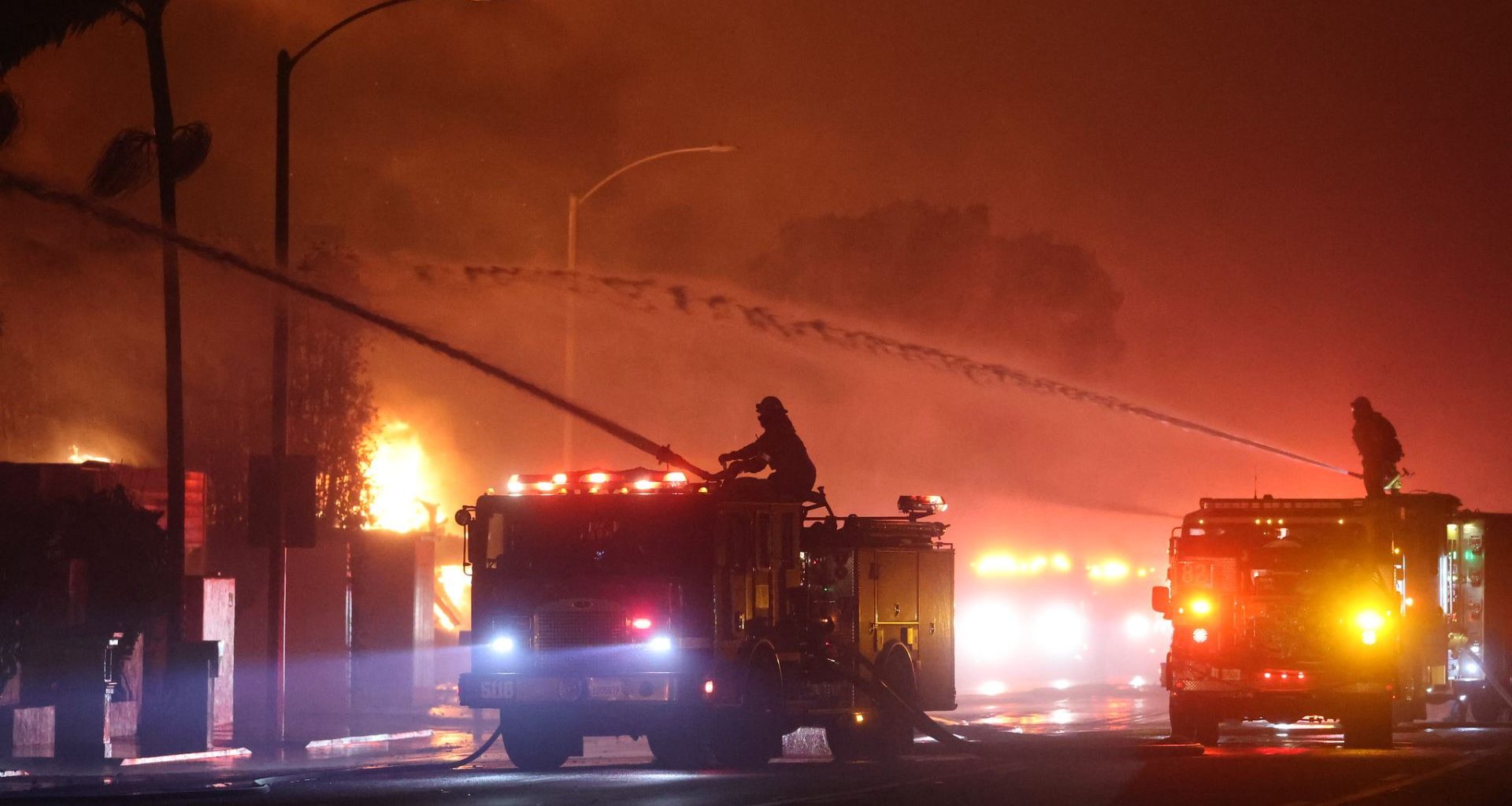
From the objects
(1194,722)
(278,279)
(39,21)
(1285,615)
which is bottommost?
(1194,722)

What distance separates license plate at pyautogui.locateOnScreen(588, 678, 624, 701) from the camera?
18719 millimetres

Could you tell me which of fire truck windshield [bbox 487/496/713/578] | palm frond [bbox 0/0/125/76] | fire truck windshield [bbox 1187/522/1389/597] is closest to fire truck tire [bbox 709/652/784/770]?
fire truck windshield [bbox 487/496/713/578]

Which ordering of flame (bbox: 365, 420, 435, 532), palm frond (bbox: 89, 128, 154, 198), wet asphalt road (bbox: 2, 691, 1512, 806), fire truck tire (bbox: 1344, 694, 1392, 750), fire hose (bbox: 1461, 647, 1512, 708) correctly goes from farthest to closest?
flame (bbox: 365, 420, 435, 532)
fire hose (bbox: 1461, 647, 1512, 708)
palm frond (bbox: 89, 128, 154, 198)
fire truck tire (bbox: 1344, 694, 1392, 750)
wet asphalt road (bbox: 2, 691, 1512, 806)

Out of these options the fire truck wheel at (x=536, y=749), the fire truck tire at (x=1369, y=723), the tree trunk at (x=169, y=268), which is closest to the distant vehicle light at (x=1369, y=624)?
the fire truck tire at (x=1369, y=723)

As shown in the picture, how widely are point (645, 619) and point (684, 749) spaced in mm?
1598

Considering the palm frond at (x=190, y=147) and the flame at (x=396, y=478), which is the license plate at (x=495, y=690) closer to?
the palm frond at (x=190, y=147)

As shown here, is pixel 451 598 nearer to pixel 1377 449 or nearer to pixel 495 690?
pixel 1377 449

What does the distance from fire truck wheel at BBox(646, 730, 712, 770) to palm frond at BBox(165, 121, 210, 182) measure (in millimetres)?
10864

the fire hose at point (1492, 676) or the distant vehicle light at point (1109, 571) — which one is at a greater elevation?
the distant vehicle light at point (1109, 571)

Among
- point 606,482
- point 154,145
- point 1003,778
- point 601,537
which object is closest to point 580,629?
point 601,537

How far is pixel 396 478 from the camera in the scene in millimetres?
64250

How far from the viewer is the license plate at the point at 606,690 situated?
1872 centimetres

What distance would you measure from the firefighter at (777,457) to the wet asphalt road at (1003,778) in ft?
9.17

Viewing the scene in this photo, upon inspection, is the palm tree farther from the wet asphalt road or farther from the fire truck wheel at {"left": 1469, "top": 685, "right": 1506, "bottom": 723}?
the fire truck wheel at {"left": 1469, "top": 685, "right": 1506, "bottom": 723}
